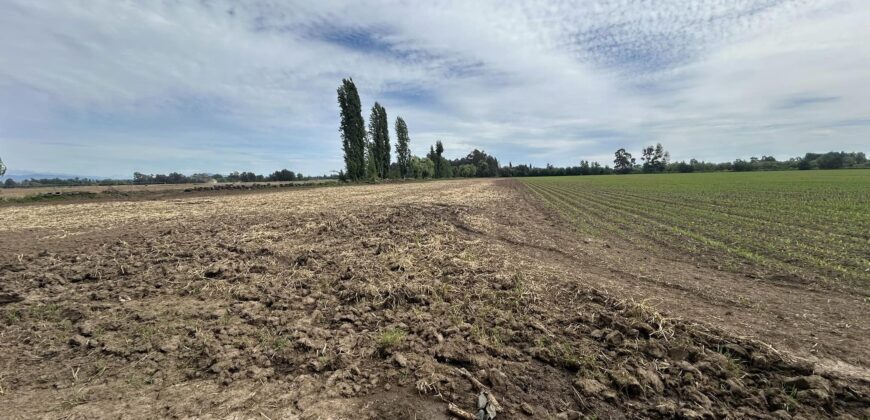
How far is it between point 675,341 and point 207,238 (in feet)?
32.6

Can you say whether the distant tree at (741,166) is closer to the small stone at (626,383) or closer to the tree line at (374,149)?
the tree line at (374,149)

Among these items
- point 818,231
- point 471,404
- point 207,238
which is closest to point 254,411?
point 471,404

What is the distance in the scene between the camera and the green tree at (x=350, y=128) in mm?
55875

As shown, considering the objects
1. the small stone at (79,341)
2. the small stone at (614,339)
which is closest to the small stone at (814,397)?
the small stone at (614,339)

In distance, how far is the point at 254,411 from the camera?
2984 millimetres

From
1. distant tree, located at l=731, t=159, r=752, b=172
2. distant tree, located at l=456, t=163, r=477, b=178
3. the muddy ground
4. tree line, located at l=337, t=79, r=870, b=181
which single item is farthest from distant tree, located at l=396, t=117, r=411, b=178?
distant tree, located at l=731, t=159, r=752, b=172

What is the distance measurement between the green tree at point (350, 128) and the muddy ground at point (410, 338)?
49.5m

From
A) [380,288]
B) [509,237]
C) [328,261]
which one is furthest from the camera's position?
[509,237]

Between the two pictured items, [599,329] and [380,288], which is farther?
[380,288]

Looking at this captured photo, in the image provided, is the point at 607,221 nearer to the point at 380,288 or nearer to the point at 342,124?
the point at 380,288

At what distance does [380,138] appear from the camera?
70938 mm

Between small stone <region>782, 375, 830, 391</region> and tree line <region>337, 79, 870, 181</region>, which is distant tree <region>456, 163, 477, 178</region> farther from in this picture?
small stone <region>782, 375, 830, 391</region>

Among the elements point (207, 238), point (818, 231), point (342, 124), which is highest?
point (342, 124)

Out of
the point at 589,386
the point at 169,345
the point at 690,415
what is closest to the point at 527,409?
the point at 589,386
